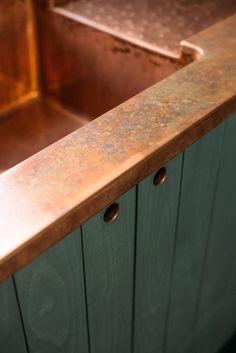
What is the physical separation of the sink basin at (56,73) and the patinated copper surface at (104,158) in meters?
0.29

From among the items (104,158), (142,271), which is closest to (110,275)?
(142,271)

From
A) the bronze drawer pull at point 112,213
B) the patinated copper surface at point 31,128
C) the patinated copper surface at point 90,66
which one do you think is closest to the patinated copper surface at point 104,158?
the bronze drawer pull at point 112,213

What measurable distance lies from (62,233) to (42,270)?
0.21ft

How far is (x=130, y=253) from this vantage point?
0.85 m

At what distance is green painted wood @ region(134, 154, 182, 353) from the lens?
828mm

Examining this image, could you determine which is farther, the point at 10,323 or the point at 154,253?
the point at 154,253

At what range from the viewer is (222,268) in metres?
1.21

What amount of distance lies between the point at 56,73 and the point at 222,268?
61cm

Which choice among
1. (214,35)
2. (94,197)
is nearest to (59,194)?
(94,197)

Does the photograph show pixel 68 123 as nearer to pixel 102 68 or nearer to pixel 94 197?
pixel 102 68

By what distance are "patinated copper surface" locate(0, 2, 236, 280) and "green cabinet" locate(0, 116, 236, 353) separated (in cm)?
5

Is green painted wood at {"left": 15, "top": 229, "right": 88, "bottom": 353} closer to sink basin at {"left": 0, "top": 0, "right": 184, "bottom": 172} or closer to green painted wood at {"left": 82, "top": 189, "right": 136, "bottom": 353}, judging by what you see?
green painted wood at {"left": 82, "top": 189, "right": 136, "bottom": 353}

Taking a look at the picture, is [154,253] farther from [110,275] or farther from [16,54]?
[16,54]

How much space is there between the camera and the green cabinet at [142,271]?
712mm
